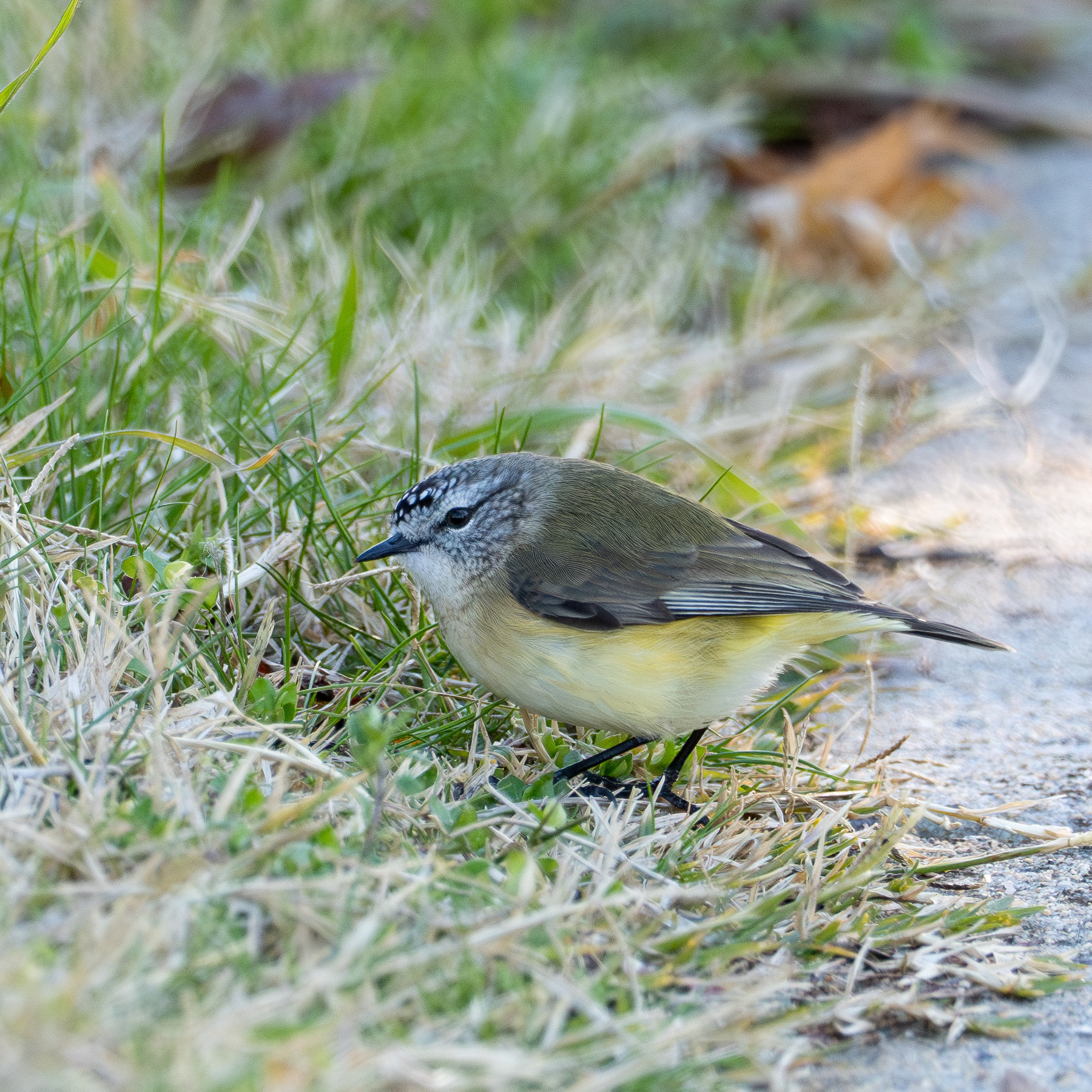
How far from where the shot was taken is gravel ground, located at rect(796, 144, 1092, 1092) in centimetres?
223

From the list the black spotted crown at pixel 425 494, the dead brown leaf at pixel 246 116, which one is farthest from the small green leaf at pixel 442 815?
the dead brown leaf at pixel 246 116

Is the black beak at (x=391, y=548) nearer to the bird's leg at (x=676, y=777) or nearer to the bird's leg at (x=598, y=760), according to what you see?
the bird's leg at (x=598, y=760)

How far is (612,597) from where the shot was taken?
10.1ft

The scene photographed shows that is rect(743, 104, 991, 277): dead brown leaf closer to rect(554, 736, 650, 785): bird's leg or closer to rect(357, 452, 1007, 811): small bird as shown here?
rect(357, 452, 1007, 811): small bird

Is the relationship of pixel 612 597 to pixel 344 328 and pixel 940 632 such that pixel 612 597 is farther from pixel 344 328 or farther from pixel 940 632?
pixel 344 328

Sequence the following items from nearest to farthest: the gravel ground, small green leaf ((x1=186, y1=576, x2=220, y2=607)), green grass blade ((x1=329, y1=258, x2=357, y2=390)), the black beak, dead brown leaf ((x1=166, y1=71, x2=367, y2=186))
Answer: the gravel ground < small green leaf ((x1=186, y1=576, x2=220, y2=607)) < the black beak < green grass blade ((x1=329, y1=258, x2=357, y2=390)) < dead brown leaf ((x1=166, y1=71, x2=367, y2=186))

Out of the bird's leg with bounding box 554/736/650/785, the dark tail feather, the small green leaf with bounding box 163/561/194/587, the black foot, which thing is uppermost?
the small green leaf with bounding box 163/561/194/587

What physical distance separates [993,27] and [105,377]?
7628mm

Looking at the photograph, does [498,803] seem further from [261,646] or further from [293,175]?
[293,175]

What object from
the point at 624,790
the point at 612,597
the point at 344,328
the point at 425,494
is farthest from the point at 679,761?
the point at 344,328

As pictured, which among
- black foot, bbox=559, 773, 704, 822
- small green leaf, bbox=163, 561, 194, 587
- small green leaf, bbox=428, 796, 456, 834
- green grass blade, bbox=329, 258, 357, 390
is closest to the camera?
small green leaf, bbox=428, 796, 456, 834

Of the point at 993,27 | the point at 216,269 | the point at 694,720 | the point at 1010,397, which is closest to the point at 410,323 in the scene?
the point at 216,269

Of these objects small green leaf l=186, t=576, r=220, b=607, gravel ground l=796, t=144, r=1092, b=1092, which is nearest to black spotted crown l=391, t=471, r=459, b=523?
small green leaf l=186, t=576, r=220, b=607

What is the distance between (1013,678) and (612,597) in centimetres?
145
